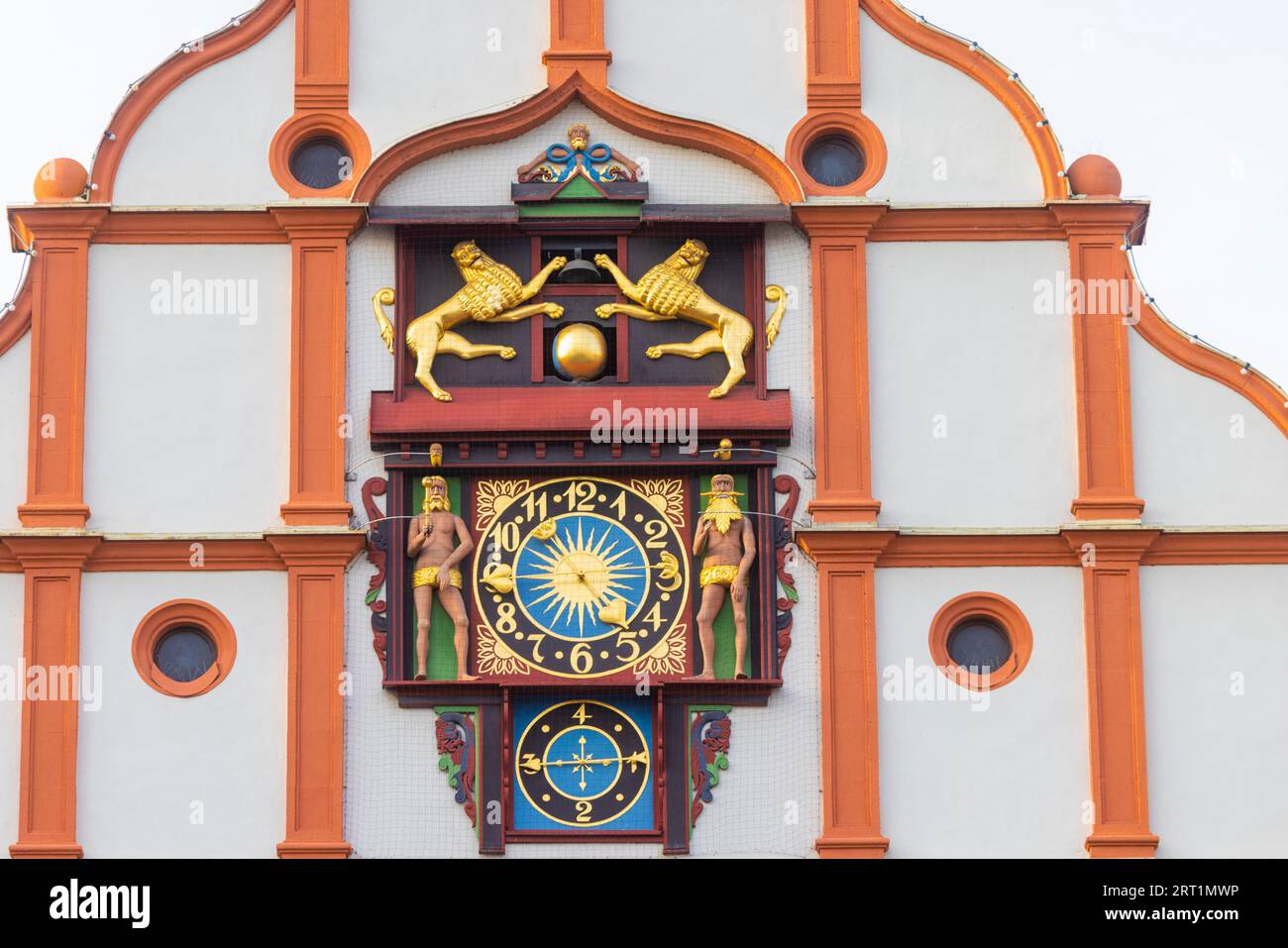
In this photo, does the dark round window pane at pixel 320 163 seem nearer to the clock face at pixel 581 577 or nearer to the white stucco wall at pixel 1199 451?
the clock face at pixel 581 577

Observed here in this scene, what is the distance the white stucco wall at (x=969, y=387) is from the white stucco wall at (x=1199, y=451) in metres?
0.61

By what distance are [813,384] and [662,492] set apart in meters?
1.49

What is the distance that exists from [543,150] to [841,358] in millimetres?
2985

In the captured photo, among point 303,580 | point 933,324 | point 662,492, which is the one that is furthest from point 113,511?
point 933,324

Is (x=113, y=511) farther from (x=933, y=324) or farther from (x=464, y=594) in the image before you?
(x=933, y=324)

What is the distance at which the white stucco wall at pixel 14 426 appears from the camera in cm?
2780

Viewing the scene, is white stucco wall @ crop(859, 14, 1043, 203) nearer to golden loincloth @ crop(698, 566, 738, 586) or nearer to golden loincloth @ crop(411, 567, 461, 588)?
golden loincloth @ crop(698, 566, 738, 586)

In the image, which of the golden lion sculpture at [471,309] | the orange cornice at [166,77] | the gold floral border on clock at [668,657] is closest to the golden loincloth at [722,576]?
the gold floral border on clock at [668,657]

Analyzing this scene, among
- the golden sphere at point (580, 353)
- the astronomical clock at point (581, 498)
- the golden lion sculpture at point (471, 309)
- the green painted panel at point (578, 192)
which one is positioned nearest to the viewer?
the astronomical clock at point (581, 498)

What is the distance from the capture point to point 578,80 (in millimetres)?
28562

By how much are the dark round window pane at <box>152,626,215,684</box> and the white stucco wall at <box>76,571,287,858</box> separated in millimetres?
244

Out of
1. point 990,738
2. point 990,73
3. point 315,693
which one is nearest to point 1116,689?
point 990,738

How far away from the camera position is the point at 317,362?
2800 cm

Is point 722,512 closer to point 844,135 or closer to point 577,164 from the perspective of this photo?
point 577,164
